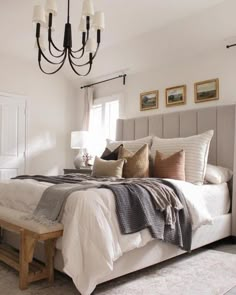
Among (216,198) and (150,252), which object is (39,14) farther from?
(216,198)

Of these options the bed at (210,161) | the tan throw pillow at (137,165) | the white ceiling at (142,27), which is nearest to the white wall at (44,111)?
the white ceiling at (142,27)

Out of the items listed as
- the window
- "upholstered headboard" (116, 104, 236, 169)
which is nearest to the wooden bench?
"upholstered headboard" (116, 104, 236, 169)

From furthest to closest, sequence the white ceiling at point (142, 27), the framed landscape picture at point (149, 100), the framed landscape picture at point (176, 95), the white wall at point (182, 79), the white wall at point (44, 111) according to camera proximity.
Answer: the white wall at point (44, 111), the framed landscape picture at point (149, 100), the framed landscape picture at point (176, 95), the white wall at point (182, 79), the white ceiling at point (142, 27)

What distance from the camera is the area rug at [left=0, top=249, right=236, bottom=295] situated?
226 centimetres

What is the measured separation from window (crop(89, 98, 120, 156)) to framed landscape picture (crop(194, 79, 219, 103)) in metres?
1.60

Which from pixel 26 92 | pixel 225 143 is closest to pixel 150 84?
pixel 225 143

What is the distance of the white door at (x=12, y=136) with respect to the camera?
5.27m

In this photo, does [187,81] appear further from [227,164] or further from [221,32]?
[227,164]

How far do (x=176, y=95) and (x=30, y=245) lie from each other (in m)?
3.14

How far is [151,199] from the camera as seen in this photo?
2.55 metres

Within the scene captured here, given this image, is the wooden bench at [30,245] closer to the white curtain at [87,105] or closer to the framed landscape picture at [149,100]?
the framed landscape picture at [149,100]

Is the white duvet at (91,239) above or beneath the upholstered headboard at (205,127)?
beneath

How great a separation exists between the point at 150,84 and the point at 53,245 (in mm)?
3321

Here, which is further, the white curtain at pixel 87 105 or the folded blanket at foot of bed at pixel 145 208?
the white curtain at pixel 87 105
